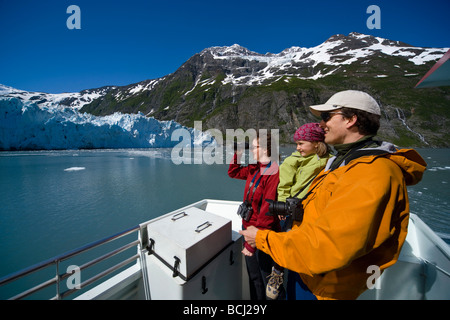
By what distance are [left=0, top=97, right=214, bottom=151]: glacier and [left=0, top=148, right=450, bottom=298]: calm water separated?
53.3 feet

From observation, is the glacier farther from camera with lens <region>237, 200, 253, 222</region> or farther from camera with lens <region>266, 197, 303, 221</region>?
camera with lens <region>266, 197, 303, 221</region>

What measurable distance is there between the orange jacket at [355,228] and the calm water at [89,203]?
19.6ft

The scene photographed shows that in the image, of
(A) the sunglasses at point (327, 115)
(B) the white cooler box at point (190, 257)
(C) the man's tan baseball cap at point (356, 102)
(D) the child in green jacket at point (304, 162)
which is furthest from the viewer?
(D) the child in green jacket at point (304, 162)

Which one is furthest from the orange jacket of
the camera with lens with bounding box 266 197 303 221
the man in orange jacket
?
the camera with lens with bounding box 266 197 303 221

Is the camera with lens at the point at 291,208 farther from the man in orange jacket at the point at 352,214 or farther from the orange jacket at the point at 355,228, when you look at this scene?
the orange jacket at the point at 355,228

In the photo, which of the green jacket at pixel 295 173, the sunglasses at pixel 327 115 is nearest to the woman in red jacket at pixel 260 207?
the green jacket at pixel 295 173

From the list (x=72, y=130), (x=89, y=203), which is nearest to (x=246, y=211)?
(x=89, y=203)

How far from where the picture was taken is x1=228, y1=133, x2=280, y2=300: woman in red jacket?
Answer: 1512 millimetres

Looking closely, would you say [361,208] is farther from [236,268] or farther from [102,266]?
[102,266]

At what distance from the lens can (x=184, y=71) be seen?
104375 mm

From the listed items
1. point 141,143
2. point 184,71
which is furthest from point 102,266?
point 184,71

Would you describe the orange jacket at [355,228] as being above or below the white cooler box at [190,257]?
above

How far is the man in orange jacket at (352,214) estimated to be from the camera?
2.19 feet

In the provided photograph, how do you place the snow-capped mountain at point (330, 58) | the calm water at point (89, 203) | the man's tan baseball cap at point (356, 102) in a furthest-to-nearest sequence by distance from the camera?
1. the snow-capped mountain at point (330, 58)
2. the calm water at point (89, 203)
3. the man's tan baseball cap at point (356, 102)
